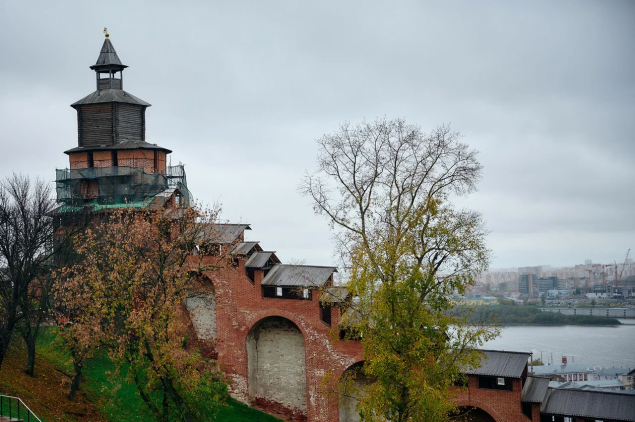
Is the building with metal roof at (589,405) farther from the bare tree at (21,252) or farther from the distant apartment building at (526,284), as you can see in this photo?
the distant apartment building at (526,284)

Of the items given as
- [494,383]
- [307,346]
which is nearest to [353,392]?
[307,346]

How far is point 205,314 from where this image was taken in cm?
2791

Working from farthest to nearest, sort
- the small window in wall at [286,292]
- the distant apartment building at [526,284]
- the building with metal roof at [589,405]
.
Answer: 1. the distant apartment building at [526,284]
2. the small window in wall at [286,292]
3. the building with metal roof at [589,405]

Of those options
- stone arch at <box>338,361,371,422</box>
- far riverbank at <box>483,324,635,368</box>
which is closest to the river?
far riverbank at <box>483,324,635,368</box>

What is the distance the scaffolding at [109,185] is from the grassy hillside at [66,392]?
7.13 meters

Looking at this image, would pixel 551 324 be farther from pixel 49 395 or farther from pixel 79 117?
pixel 49 395

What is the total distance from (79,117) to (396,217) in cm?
1933

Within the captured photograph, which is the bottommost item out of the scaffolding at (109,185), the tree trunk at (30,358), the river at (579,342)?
the river at (579,342)

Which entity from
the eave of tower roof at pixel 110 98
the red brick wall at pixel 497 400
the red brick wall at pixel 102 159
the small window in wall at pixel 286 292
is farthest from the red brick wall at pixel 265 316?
the eave of tower roof at pixel 110 98

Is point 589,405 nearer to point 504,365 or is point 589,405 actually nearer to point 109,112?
point 504,365

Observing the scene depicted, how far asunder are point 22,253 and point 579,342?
67270 millimetres

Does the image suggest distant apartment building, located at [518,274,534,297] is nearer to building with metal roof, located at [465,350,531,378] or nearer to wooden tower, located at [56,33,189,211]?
wooden tower, located at [56,33,189,211]

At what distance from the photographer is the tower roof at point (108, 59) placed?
32188mm

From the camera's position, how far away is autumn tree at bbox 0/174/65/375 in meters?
19.2
